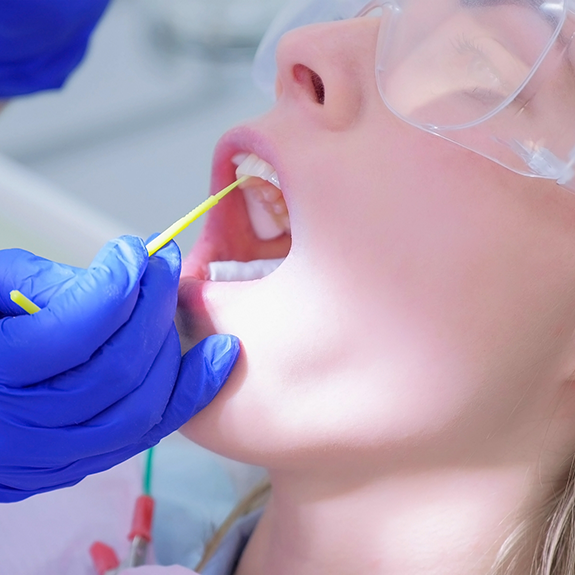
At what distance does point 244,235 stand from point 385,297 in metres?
0.41

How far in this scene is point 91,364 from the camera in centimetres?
88

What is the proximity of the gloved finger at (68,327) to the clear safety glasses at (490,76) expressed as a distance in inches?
15.8

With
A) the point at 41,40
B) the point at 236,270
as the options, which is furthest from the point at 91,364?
the point at 41,40

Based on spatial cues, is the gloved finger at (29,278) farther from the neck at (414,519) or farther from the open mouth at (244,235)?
the neck at (414,519)

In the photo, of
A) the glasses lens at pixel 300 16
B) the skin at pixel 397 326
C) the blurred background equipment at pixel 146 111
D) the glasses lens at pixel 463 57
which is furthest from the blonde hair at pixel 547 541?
the blurred background equipment at pixel 146 111

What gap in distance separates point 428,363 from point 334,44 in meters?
0.43

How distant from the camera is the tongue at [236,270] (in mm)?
1107

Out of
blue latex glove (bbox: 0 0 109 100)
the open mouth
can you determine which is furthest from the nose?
blue latex glove (bbox: 0 0 109 100)

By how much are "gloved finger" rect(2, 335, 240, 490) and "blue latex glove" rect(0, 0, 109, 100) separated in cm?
93

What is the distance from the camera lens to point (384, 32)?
93 centimetres

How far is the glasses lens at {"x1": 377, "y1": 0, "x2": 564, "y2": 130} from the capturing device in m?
0.85

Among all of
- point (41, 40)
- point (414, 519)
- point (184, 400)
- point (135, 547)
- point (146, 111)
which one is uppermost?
point (41, 40)

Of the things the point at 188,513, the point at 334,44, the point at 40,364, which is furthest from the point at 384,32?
the point at 188,513

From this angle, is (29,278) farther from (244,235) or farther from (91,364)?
(244,235)
